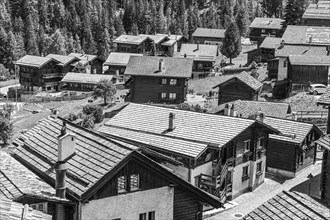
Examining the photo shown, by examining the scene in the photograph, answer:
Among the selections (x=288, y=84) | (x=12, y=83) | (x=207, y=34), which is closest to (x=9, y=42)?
(x=12, y=83)

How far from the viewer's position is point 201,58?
341ft

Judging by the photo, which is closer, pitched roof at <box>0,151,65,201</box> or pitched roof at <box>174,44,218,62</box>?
pitched roof at <box>0,151,65,201</box>

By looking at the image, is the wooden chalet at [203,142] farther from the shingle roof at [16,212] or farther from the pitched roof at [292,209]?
the shingle roof at [16,212]

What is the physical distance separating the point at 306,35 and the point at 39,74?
5736 centimetres

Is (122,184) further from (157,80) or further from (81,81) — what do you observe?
(81,81)

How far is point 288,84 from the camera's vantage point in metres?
70.6

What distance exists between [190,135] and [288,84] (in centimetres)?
3980

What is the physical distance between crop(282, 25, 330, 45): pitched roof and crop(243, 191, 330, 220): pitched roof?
62.7 meters

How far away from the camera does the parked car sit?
6588cm

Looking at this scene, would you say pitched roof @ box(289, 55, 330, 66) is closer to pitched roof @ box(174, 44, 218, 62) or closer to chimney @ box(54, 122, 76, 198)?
pitched roof @ box(174, 44, 218, 62)

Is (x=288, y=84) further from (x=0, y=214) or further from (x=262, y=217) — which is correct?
(x=0, y=214)

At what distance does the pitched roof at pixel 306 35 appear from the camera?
82.2m

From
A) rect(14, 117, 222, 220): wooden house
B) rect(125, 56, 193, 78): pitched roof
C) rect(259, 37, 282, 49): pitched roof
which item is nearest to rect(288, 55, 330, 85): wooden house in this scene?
rect(125, 56, 193, 78): pitched roof

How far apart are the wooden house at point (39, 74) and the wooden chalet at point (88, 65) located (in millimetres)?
4403
